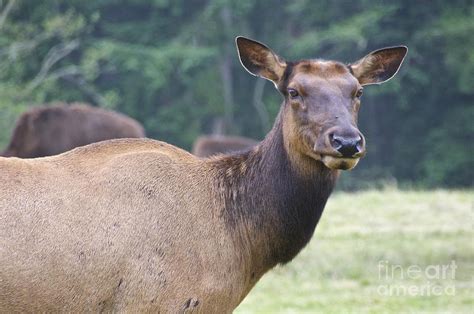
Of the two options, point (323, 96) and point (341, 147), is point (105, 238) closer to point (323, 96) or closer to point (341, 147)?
point (341, 147)

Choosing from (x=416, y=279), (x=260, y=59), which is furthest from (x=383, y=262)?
(x=260, y=59)

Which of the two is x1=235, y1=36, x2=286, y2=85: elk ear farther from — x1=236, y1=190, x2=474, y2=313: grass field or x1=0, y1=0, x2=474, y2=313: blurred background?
x1=0, y1=0, x2=474, y2=313: blurred background

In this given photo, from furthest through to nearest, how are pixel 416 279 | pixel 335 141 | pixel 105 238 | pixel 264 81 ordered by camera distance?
1. pixel 264 81
2. pixel 416 279
3. pixel 335 141
4. pixel 105 238

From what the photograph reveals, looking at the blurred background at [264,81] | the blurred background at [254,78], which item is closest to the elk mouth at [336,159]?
the blurred background at [254,78]

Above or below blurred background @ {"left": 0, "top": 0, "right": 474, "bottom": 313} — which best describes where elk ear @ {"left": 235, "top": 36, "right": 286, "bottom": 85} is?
above

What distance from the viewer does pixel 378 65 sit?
6539 mm

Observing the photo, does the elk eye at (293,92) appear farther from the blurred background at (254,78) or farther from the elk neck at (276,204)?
the blurred background at (254,78)

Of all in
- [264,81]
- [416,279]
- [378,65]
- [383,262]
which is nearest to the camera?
[378,65]

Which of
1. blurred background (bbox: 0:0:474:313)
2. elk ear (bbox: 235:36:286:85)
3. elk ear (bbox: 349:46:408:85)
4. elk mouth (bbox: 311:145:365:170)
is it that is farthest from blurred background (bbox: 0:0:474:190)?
elk mouth (bbox: 311:145:365:170)

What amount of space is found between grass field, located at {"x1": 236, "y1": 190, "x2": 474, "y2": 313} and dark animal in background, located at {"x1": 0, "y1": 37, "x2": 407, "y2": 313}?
2119mm

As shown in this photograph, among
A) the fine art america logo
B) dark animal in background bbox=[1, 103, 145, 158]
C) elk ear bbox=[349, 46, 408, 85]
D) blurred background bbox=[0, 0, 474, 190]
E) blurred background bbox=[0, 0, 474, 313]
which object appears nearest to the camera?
elk ear bbox=[349, 46, 408, 85]

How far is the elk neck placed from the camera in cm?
591

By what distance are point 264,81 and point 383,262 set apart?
25.1 metres

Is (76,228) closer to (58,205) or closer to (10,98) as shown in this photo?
(58,205)
